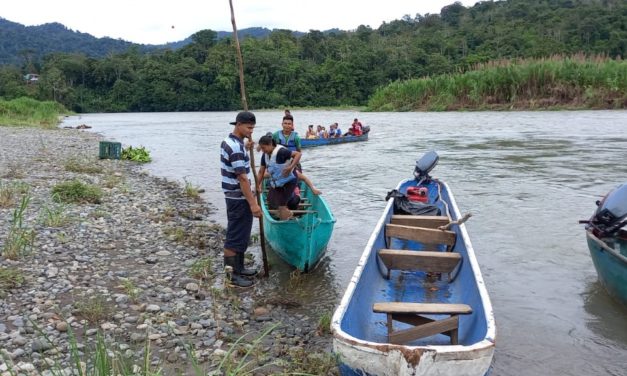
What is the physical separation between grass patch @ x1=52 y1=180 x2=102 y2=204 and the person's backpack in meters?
5.37

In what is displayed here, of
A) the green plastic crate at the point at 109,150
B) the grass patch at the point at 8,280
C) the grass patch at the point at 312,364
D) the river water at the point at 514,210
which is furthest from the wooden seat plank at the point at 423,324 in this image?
the green plastic crate at the point at 109,150

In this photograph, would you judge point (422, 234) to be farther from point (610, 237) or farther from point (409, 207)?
point (610, 237)

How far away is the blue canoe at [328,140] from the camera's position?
22.8 m

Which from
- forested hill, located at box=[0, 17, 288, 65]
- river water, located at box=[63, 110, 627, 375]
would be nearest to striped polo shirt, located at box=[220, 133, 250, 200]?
river water, located at box=[63, 110, 627, 375]

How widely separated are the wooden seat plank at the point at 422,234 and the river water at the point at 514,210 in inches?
34.3

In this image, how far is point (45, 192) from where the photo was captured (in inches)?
390

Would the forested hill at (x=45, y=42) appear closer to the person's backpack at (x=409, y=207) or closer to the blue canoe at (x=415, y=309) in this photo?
the person's backpack at (x=409, y=207)

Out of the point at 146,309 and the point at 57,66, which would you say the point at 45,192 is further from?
the point at 57,66

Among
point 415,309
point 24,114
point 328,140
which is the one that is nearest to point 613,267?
point 415,309

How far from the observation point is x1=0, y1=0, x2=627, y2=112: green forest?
2419 inches

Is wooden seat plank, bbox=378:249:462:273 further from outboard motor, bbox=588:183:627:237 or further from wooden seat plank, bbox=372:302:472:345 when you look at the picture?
outboard motor, bbox=588:183:627:237

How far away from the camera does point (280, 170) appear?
714 cm

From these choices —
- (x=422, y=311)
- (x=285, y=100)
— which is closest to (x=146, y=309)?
(x=422, y=311)

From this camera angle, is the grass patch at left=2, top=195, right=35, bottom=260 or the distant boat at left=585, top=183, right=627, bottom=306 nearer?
the distant boat at left=585, top=183, right=627, bottom=306
